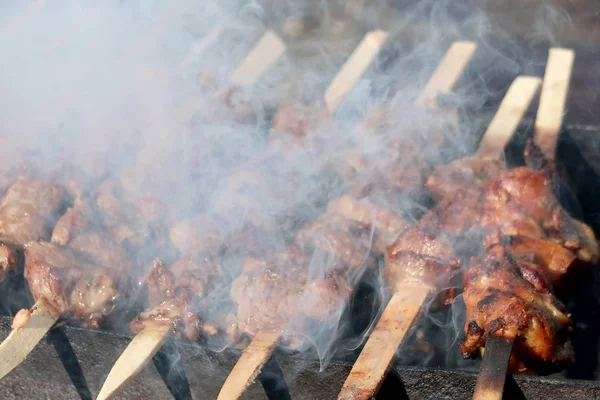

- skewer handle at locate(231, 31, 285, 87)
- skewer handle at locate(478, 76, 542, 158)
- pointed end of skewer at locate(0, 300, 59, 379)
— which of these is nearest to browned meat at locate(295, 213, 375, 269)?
skewer handle at locate(478, 76, 542, 158)

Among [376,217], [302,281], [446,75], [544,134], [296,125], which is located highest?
[296,125]

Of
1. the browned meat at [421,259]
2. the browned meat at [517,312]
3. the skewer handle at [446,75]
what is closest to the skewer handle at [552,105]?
the skewer handle at [446,75]

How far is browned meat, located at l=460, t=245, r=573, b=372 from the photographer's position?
2.89 m

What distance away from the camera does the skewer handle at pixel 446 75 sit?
15.7 ft

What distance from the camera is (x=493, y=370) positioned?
8.66 ft

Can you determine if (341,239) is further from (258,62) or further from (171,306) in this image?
(258,62)

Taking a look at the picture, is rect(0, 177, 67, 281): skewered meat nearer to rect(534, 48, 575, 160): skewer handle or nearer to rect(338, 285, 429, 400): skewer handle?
rect(338, 285, 429, 400): skewer handle

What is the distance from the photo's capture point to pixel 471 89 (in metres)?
6.16

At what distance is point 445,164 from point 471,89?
6.83ft

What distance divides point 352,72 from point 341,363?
2912mm

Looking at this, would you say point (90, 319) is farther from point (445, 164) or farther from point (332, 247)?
point (445, 164)

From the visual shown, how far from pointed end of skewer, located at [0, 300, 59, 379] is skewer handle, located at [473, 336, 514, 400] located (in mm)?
1879

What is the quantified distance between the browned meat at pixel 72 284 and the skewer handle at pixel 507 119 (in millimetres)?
2350

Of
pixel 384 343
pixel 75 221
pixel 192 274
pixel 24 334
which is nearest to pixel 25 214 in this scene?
pixel 75 221
